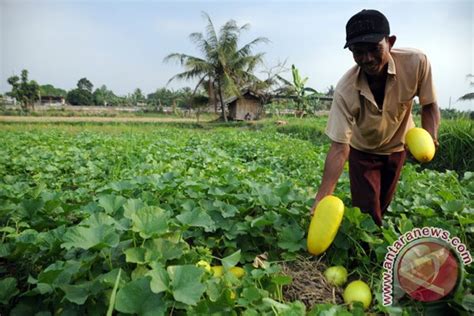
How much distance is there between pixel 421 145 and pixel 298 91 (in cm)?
2574

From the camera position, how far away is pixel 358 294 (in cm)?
190

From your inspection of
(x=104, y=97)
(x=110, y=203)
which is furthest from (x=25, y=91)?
(x=110, y=203)

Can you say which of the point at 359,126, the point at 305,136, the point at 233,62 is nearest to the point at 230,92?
the point at 233,62

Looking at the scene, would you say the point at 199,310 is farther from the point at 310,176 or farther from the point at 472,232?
the point at 310,176

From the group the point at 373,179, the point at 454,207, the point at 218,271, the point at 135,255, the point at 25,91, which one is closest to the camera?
the point at 135,255

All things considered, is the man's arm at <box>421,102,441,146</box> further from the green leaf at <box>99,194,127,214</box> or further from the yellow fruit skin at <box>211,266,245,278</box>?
the green leaf at <box>99,194,127,214</box>

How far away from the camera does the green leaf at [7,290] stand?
168 cm

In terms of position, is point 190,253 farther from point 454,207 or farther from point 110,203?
point 454,207

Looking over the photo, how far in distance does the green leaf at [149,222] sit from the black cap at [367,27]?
162cm

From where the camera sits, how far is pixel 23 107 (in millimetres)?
48031

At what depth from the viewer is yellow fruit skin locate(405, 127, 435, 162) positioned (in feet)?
7.85

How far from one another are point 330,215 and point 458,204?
3.58ft

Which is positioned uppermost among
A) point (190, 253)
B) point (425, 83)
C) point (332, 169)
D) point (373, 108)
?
point (425, 83)

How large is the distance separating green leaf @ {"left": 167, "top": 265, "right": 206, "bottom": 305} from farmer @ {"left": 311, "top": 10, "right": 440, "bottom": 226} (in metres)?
1.18
